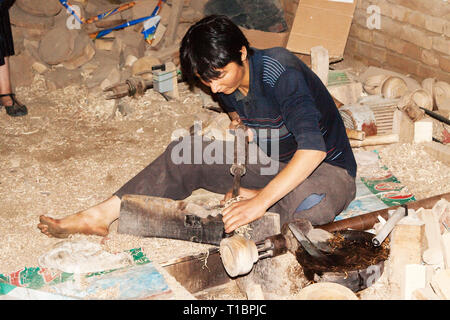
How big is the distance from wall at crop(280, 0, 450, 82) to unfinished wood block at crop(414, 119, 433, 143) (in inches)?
41.7

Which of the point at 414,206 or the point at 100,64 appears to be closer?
the point at 414,206

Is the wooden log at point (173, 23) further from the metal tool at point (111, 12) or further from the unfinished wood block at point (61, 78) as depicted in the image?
the unfinished wood block at point (61, 78)

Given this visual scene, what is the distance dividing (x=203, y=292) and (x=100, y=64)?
4.14m

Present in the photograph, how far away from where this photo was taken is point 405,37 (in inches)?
226

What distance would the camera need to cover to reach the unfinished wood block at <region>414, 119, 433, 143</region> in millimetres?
4566

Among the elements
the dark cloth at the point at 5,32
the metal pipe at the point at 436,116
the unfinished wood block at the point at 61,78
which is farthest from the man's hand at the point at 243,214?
the unfinished wood block at the point at 61,78

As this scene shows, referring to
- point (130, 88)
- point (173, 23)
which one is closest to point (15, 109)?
point (130, 88)

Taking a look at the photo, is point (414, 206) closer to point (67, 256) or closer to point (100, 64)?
point (67, 256)

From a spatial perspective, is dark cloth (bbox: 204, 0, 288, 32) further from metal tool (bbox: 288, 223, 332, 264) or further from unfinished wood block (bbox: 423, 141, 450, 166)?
metal tool (bbox: 288, 223, 332, 264)

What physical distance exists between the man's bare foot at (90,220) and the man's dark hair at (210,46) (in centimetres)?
115
